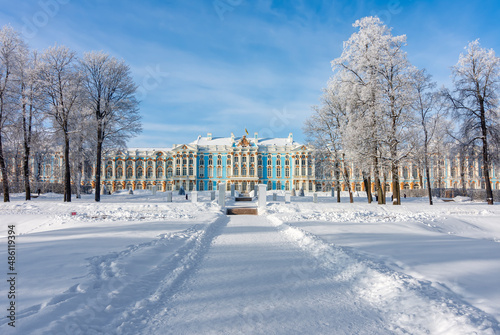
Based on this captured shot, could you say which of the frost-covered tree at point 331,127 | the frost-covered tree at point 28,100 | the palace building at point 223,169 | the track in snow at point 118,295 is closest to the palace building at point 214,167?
the palace building at point 223,169

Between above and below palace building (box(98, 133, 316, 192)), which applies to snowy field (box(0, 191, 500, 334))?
below

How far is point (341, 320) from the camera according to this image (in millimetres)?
3568

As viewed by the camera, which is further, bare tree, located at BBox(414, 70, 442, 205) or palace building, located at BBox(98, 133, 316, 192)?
palace building, located at BBox(98, 133, 316, 192)

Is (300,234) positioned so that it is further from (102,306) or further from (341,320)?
(102,306)

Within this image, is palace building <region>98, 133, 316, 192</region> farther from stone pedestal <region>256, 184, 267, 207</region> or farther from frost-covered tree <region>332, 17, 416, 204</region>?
frost-covered tree <region>332, 17, 416, 204</region>

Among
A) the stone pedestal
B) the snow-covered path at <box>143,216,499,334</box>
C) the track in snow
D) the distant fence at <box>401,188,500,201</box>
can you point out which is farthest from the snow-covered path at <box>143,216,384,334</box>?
the distant fence at <box>401,188,500,201</box>

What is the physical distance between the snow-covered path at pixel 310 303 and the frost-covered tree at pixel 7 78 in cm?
2344

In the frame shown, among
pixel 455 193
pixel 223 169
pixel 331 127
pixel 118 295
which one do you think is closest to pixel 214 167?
pixel 223 169

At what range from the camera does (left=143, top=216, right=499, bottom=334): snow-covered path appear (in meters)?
3.32

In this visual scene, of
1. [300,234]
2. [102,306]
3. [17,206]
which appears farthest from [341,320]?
[17,206]

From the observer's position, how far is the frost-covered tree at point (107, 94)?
80.3 feet

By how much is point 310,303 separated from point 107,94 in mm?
25886

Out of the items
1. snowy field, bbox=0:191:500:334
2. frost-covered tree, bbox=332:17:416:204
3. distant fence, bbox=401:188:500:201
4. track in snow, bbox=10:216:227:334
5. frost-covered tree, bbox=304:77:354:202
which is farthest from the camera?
distant fence, bbox=401:188:500:201

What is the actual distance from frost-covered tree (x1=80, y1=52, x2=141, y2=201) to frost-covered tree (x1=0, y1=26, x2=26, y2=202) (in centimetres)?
454
